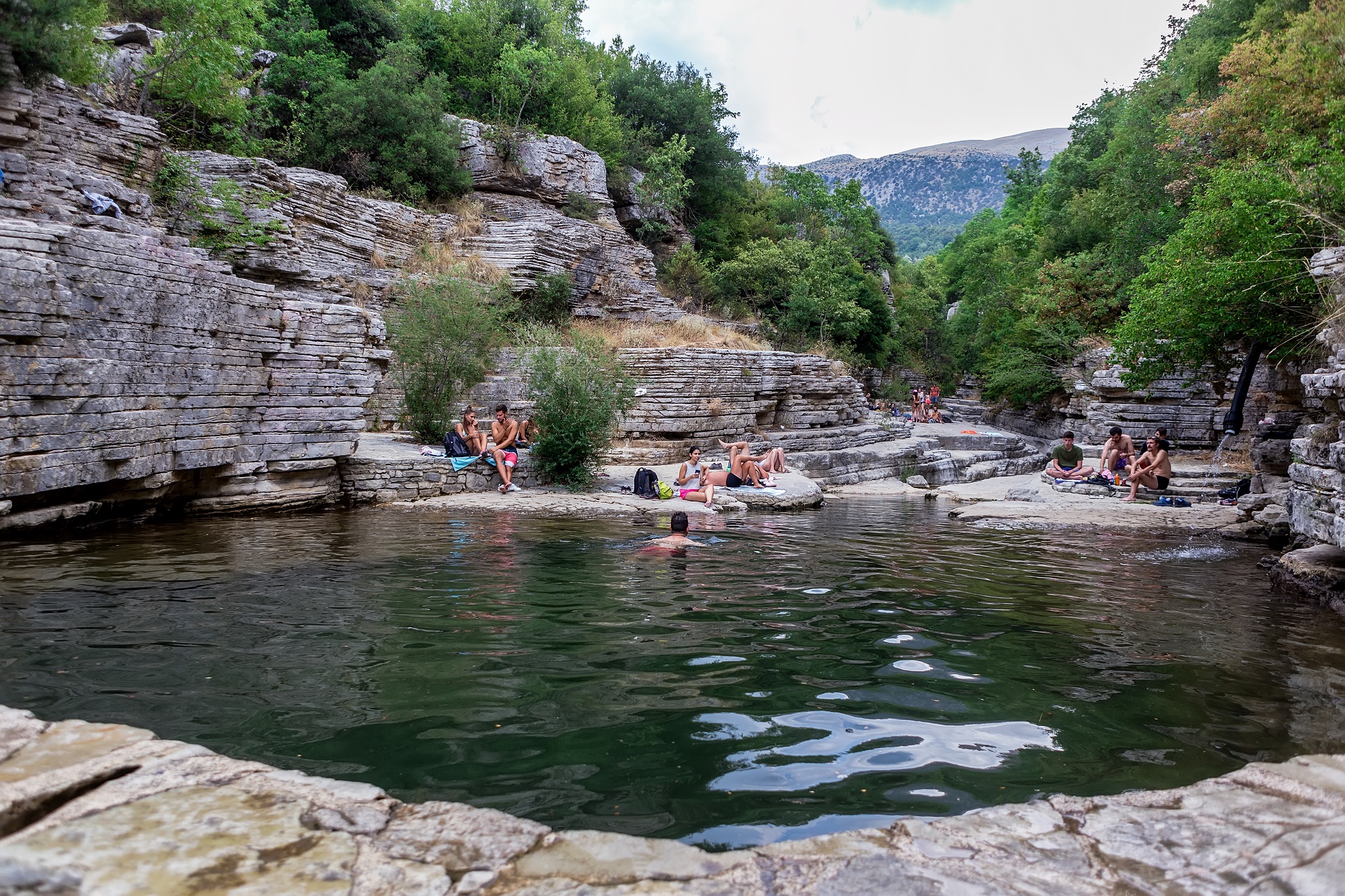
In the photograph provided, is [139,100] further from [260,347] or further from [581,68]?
[581,68]

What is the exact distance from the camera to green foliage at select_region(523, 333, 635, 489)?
529 inches

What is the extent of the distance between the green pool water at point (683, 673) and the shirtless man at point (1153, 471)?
17.7ft

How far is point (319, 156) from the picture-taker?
22.5 meters

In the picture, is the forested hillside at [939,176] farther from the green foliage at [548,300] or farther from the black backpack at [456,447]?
the black backpack at [456,447]

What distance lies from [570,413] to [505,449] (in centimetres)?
142

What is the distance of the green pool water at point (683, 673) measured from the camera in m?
2.92

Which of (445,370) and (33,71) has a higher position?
(33,71)

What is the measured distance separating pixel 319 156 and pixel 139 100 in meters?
5.27

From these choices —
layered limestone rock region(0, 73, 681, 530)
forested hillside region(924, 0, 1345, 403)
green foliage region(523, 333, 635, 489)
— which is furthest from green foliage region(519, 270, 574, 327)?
forested hillside region(924, 0, 1345, 403)

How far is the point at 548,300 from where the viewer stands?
76.8 ft

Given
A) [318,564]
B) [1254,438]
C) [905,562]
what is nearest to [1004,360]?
[1254,438]

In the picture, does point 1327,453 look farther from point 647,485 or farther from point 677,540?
point 647,485

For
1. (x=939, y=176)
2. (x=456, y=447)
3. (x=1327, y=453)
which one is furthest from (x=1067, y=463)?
(x=939, y=176)

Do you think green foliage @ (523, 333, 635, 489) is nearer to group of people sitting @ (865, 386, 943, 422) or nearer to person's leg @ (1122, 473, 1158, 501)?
person's leg @ (1122, 473, 1158, 501)
